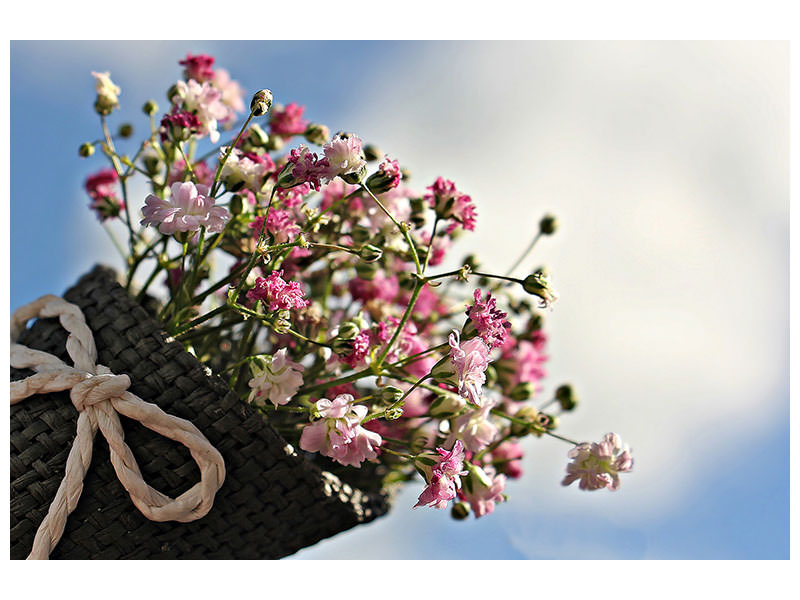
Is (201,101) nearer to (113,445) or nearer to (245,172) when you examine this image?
(245,172)

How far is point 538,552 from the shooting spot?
37.0 inches

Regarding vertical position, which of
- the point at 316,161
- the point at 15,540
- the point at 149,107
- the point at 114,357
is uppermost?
the point at 149,107

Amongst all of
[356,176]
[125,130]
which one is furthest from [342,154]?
[125,130]

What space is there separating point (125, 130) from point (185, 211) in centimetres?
27

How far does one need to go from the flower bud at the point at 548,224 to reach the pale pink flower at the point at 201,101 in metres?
0.32

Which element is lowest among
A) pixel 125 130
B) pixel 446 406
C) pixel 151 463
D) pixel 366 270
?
pixel 151 463

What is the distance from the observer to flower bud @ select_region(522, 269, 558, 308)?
497mm

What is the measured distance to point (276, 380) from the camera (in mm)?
490

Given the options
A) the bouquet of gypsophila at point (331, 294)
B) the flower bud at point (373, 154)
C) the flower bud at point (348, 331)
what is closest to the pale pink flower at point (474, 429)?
the bouquet of gypsophila at point (331, 294)
